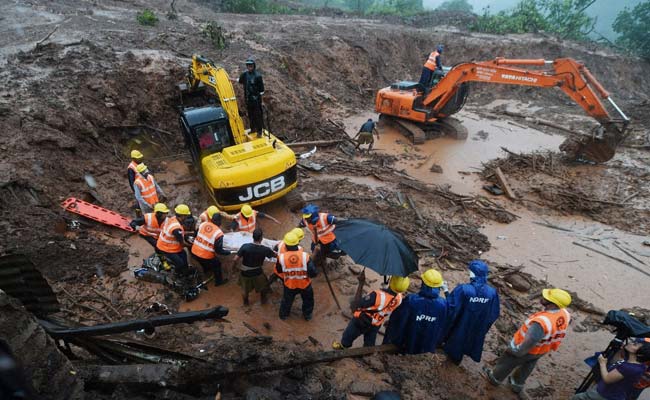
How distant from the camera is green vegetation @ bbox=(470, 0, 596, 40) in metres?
26.2

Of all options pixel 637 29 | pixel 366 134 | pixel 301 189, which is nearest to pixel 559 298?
pixel 301 189

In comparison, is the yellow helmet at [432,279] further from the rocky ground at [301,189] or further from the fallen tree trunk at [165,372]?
the fallen tree trunk at [165,372]

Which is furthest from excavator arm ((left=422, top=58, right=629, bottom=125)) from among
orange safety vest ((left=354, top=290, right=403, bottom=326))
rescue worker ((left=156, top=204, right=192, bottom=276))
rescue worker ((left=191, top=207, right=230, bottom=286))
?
rescue worker ((left=156, top=204, right=192, bottom=276))

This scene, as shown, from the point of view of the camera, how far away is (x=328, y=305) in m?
6.46

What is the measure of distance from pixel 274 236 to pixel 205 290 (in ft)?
7.00

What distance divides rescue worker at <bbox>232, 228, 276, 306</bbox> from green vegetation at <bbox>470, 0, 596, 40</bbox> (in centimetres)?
2706

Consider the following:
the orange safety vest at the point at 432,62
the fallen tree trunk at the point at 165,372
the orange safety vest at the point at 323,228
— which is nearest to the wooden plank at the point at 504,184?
the orange safety vest at the point at 432,62

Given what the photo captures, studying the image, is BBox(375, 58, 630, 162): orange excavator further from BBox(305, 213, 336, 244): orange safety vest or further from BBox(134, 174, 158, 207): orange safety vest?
BBox(134, 174, 158, 207): orange safety vest

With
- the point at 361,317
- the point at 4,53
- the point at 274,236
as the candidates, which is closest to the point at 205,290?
the point at 274,236

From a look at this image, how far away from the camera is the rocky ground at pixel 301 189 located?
4.83 m

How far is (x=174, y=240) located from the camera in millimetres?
5965

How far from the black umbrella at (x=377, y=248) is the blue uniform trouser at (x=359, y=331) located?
2.90ft

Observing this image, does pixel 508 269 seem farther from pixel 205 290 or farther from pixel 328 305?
pixel 205 290

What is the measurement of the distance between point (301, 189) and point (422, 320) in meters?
5.82
